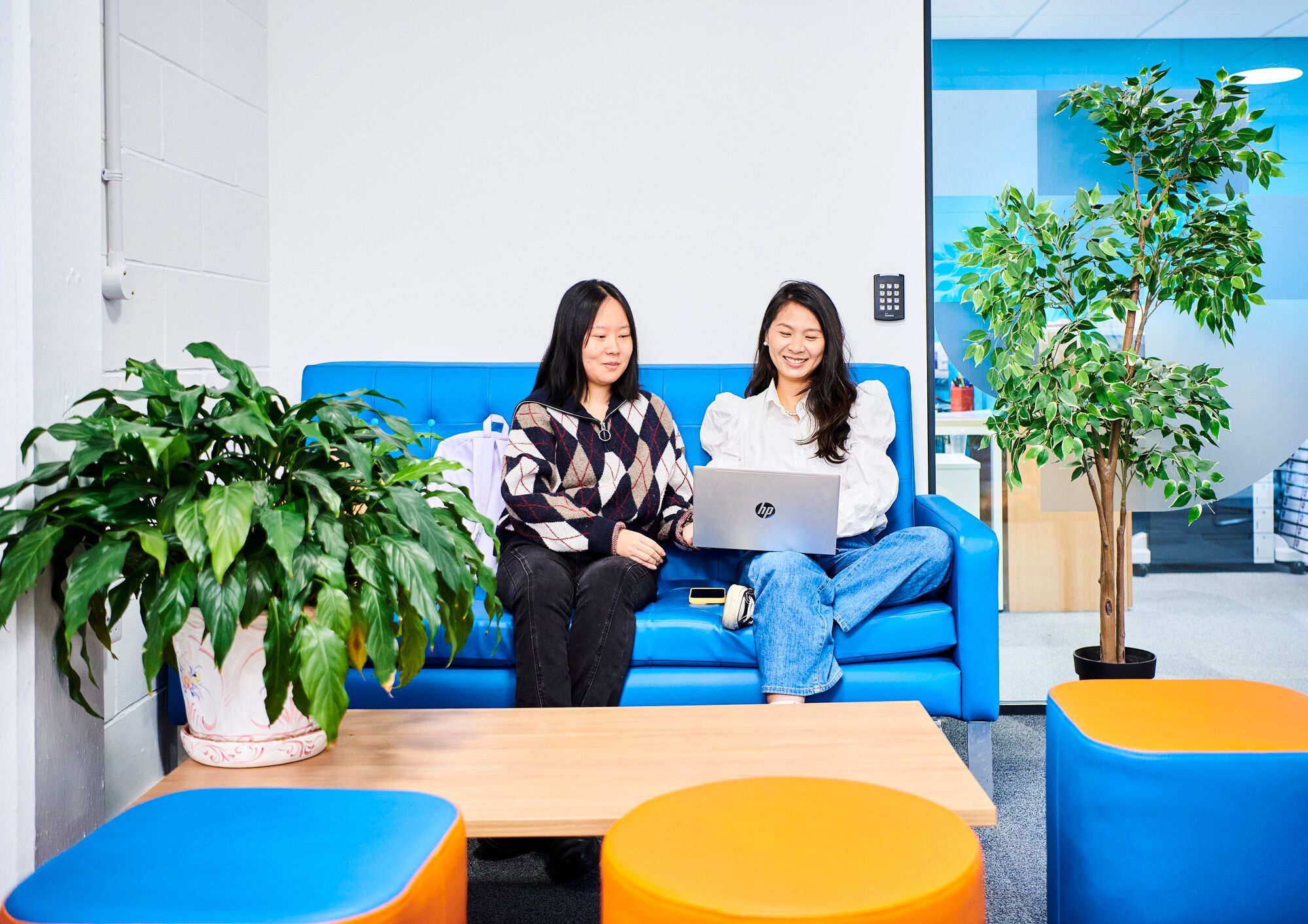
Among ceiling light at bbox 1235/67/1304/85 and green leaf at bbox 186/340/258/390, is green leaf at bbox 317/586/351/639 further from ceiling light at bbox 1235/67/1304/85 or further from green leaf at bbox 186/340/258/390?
ceiling light at bbox 1235/67/1304/85

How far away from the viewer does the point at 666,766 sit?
1.37 meters

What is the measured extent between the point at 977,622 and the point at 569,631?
33.2 inches

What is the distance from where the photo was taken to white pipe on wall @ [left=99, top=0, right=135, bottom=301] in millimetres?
2107

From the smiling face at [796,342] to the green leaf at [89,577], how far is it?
162cm

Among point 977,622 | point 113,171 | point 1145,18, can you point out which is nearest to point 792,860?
point 977,622

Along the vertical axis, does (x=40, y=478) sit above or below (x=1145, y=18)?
below

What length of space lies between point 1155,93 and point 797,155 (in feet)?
2.98

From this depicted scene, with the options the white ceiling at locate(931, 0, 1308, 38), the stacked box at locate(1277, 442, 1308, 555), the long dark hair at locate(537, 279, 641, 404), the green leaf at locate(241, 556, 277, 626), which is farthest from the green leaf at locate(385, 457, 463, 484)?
the stacked box at locate(1277, 442, 1308, 555)

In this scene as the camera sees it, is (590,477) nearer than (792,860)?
No

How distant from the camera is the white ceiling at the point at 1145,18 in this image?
9.16 feet

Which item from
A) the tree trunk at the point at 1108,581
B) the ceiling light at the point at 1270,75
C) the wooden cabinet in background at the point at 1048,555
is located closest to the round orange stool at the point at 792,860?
the tree trunk at the point at 1108,581

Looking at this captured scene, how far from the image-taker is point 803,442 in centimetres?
251

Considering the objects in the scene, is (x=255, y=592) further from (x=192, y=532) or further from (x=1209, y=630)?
(x=1209, y=630)

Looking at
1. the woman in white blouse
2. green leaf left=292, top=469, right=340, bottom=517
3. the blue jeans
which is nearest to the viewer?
green leaf left=292, top=469, right=340, bottom=517
